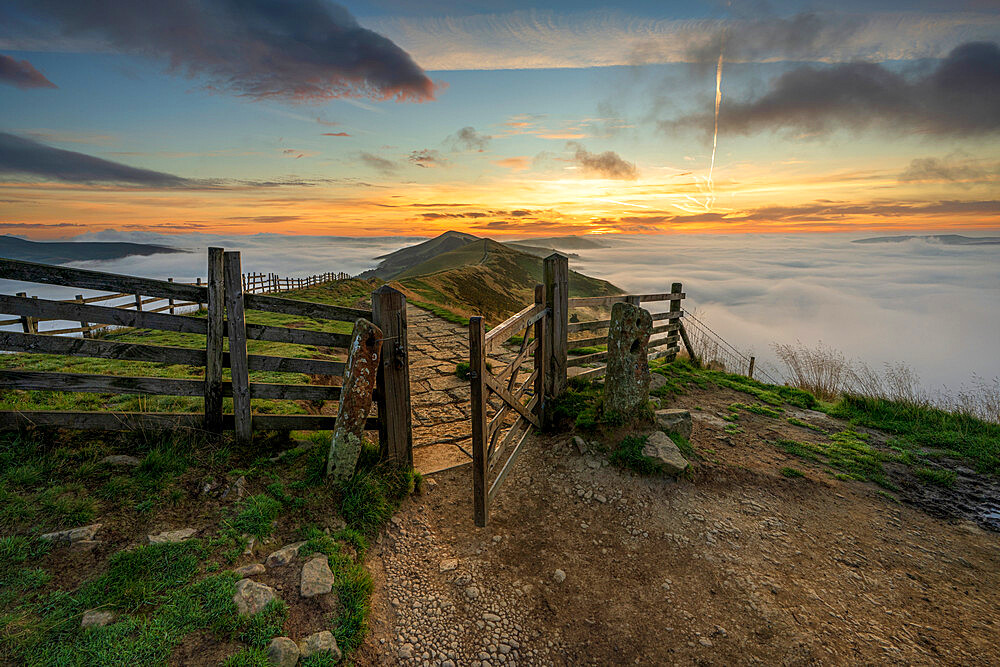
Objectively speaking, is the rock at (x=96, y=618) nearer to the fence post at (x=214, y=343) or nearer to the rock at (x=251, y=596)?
the rock at (x=251, y=596)

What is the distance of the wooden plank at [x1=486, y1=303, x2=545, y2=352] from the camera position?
4.43 metres

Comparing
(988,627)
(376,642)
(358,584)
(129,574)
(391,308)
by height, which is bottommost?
(988,627)

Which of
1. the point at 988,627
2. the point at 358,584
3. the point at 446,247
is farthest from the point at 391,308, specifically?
the point at 446,247

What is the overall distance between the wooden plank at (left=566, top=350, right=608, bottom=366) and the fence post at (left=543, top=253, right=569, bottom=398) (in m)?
0.47

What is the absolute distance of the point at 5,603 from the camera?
258 cm

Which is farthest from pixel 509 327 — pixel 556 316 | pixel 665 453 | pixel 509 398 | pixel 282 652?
pixel 282 652

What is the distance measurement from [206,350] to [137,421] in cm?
107

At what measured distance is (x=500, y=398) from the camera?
5316 mm

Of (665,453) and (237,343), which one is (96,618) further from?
(665,453)

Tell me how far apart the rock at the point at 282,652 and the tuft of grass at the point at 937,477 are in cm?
812

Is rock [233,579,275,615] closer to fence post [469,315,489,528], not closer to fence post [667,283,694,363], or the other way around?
fence post [469,315,489,528]

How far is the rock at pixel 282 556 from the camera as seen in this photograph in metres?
3.22

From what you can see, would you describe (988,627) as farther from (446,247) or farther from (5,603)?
(446,247)

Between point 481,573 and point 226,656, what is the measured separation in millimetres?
2063
